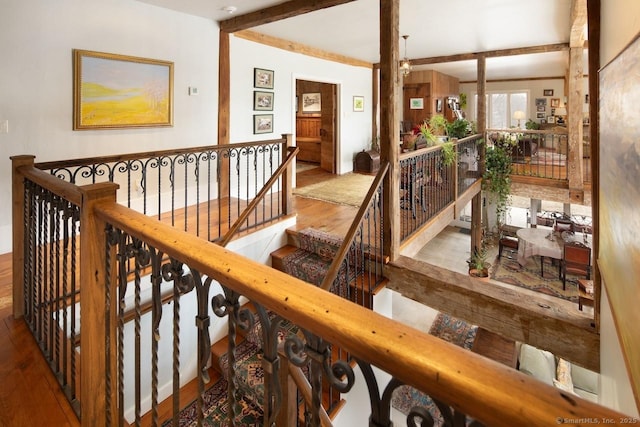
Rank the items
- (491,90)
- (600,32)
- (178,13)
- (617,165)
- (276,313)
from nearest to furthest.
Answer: (276,313), (617,165), (600,32), (178,13), (491,90)

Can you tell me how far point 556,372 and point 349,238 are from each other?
4.37 m

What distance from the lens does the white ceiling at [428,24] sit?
4.38 m

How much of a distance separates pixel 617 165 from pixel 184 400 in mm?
3381

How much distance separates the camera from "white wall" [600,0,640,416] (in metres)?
1.48

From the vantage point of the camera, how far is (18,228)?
2121mm

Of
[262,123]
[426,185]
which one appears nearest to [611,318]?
[426,185]

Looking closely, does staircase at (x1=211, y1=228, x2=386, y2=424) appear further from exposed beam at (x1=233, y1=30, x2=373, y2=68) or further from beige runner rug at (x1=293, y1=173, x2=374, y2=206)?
exposed beam at (x1=233, y1=30, x2=373, y2=68)

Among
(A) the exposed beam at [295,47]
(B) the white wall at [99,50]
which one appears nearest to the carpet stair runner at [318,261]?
(B) the white wall at [99,50]

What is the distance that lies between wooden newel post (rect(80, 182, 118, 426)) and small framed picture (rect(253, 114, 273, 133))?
4.50m

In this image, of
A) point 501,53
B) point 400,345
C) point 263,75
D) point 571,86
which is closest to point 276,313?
point 400,345

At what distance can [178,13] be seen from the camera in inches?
174

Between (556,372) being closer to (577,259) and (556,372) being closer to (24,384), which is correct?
(577,259)

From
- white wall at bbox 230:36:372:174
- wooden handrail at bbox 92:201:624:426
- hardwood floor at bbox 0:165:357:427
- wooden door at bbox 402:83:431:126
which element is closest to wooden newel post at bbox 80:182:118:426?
hardwood floor at bbox 0:165:357:427

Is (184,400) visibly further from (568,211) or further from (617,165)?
(568,211)
